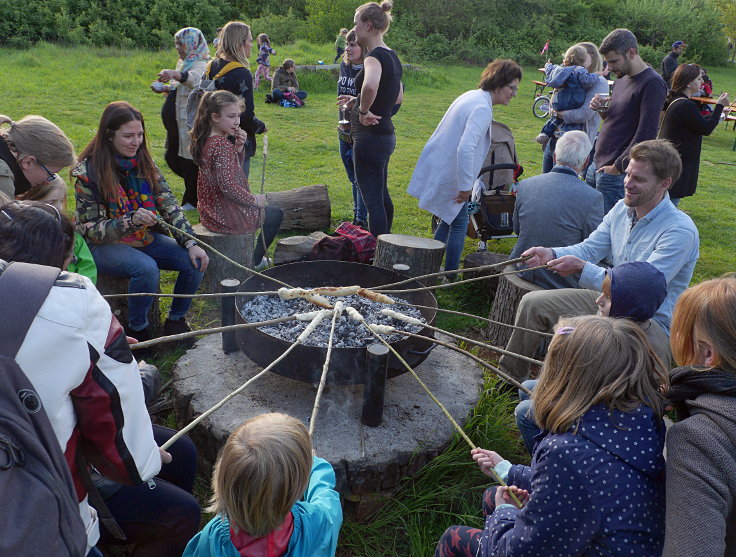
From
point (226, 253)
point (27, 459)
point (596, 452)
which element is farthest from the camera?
point (226, 253)

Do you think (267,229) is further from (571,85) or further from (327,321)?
(571,85)

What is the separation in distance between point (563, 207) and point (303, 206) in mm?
2856

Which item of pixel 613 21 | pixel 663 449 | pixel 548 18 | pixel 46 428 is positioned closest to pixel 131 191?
pixel 46 428

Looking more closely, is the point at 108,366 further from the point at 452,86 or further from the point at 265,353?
the point at 452,86

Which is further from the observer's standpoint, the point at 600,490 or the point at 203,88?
the point at 203,88

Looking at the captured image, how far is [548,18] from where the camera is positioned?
971 inches

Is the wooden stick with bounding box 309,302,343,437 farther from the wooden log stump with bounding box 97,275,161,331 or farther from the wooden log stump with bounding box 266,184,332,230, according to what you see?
the wooden log stump with bounding box 266,184,332,230

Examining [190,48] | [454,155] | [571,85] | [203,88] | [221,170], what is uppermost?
[190,48]

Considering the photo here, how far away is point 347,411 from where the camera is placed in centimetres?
296

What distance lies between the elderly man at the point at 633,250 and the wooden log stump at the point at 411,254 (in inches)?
35.0

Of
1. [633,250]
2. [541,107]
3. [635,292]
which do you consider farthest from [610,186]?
[541,107]

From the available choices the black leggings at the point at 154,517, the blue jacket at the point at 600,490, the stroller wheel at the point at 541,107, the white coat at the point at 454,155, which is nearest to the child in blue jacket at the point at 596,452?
the blue jacket at the point at 600,490

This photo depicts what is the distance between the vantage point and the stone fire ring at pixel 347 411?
2707mm

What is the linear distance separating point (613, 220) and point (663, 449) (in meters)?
2.21
